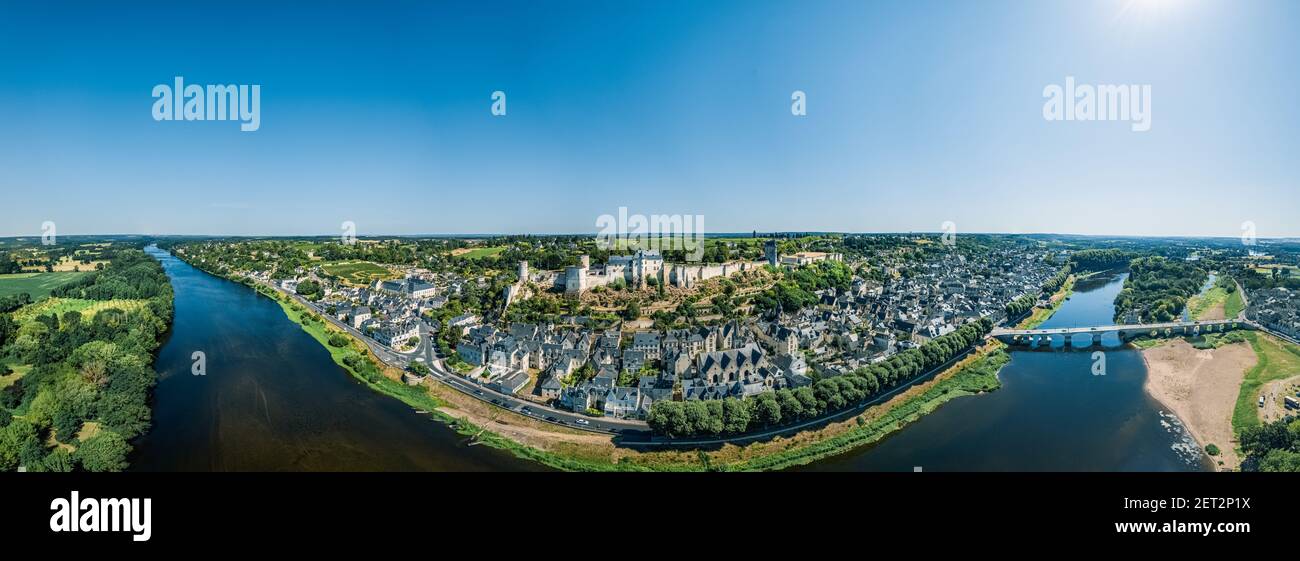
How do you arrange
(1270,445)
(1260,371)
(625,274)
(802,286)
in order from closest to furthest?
(1270,445)
(1260,371)
(625,274)
(802,286)

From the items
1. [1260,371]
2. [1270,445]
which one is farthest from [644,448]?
[1260,371]

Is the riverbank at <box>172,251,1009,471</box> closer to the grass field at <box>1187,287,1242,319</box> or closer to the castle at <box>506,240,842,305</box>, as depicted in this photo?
the castle at <box>506,240,842,305</box>

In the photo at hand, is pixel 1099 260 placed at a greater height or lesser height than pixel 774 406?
greater

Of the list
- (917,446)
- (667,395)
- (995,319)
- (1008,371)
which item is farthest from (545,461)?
(995,319)

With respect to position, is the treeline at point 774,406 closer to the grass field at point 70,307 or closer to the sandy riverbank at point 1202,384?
the sandy riverbank at point 1202,384

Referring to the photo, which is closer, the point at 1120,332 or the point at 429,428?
the point at 429,428

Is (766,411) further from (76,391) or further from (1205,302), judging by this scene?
(1205,302)

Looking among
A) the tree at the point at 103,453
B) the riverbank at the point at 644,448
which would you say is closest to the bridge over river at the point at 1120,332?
the riverbank at the point at 644,448
